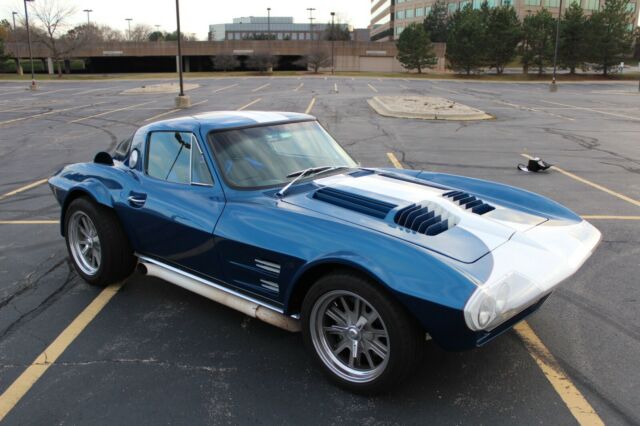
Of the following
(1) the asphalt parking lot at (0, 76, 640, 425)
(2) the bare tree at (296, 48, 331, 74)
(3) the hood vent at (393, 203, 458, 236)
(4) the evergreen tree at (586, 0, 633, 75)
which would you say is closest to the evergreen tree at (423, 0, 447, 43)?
(2) the bare tree at (296, 48, 331, 74)

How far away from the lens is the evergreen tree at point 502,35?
54938mm

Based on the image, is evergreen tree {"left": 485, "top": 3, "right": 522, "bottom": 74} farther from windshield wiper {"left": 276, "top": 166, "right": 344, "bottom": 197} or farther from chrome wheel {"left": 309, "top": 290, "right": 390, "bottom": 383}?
chrome wheel {"left": 309, "top": 290, "right": 390, "bottom": 383}

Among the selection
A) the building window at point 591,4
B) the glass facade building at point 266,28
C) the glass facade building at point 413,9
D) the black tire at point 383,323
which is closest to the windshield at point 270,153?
the black tire at point 383,323

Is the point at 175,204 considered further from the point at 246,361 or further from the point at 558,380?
the point at 558,380

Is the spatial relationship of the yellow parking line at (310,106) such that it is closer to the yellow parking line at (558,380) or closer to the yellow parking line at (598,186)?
the yellow parking line at (598,186)

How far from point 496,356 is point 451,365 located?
341 millimetres

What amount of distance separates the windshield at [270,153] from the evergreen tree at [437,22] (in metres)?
90.9

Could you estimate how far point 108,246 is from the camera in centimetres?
413

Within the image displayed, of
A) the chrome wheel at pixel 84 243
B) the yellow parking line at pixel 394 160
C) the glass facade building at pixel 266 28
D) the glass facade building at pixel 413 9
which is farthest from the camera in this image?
the glass facade building at pixel 266 28

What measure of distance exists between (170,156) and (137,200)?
43cm

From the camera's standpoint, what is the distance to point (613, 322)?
3693 mm

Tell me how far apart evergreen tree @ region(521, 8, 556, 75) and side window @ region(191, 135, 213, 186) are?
5841 centimetres

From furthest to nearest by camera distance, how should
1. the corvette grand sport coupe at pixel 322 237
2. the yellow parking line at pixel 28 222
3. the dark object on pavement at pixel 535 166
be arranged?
the dark object on pavement at pixel 535 166 → the yellow parking line at pixel 28 222 → the corvette grand sport coupe at pixel 322 237

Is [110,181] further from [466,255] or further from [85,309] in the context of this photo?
[466,255]
